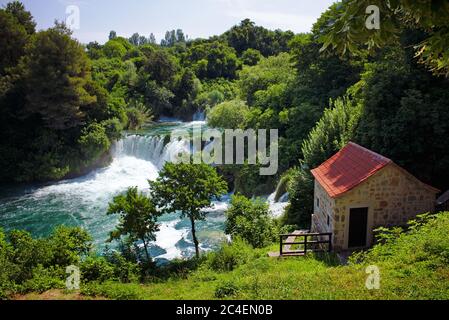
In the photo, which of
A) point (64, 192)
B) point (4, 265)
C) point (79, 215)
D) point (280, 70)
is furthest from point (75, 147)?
point (4, 265)

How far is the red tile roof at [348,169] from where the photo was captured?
12.3 meters

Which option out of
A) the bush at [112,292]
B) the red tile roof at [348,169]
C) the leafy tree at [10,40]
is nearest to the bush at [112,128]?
the leafy tree at [10,40]

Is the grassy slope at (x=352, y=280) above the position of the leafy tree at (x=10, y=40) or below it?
below

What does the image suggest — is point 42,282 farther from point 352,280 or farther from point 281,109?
point 281,109

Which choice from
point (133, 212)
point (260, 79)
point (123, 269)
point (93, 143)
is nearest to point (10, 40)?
point (93, 143)

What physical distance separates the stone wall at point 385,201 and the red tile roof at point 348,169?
0.21 m

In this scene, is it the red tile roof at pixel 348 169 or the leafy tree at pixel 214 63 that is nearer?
the red tile roof at pixel 348 169

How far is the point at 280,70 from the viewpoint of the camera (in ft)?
116

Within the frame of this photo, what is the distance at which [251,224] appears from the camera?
16062 mm

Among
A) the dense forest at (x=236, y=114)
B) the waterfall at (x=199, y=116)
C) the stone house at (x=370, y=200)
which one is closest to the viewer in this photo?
the dense forest at (x=236, y=114)

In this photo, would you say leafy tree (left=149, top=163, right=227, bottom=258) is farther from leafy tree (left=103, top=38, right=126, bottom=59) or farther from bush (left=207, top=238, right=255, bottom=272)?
leafy tree (left=103, top=38, right=126, bottom=59)

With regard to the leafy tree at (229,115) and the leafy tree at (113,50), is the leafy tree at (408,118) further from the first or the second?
the leafy tree at (113,50)
